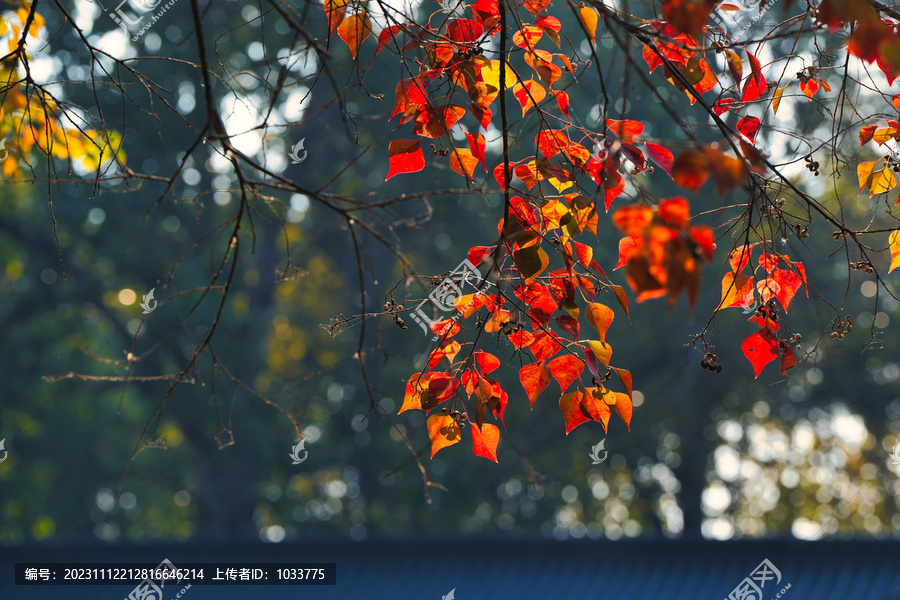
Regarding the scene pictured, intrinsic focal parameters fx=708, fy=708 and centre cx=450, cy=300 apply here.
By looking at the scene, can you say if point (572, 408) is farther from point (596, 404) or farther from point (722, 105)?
point (722, 105)

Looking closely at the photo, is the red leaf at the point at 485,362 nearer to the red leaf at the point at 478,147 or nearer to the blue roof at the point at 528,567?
the red leaf at the point at 478,147

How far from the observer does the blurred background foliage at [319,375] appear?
742 cm

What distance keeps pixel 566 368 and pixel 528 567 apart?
308cm

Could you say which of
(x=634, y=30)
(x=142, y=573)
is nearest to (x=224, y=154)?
(x=634, y=30)

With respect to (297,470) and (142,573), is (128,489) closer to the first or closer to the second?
(297,470)

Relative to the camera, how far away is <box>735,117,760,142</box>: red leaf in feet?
3.66

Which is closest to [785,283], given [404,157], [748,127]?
[748,127]

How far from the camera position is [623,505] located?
A: 10.7 meters

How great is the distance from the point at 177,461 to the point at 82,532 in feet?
6.01

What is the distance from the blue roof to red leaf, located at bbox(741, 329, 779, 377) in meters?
2.89

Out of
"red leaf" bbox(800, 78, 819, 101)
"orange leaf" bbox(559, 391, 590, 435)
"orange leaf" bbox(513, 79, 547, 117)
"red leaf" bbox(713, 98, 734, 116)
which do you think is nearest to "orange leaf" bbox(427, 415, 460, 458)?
"orange leaf" bbox(559, 391, 590, 435)

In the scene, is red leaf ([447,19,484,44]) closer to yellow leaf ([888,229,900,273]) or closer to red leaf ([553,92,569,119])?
red leaf ([553,92,569,119])

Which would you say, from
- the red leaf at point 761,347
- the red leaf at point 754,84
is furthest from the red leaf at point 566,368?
the red leaf at point 754,84

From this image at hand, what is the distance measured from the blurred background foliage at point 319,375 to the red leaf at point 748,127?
5505 millimetres
